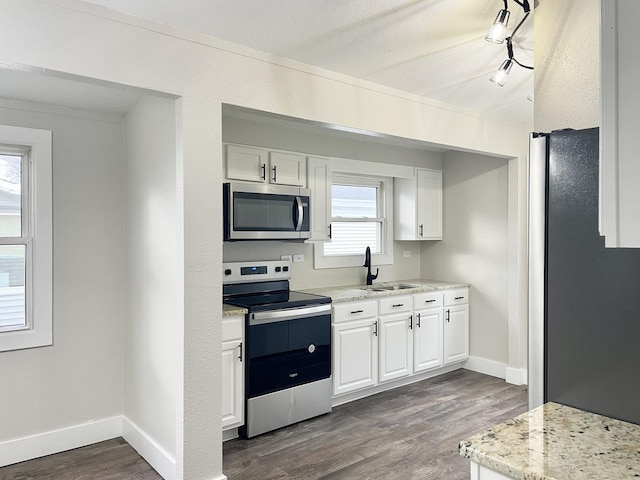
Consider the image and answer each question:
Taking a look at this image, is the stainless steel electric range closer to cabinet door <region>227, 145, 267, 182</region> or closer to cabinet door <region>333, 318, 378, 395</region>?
cabinet door <region>333, 318, 378, 395</region>

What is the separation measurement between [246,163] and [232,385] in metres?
1.63

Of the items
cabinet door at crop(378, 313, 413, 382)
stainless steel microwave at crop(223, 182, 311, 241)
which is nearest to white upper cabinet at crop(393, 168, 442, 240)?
cabinet door at crop(378, 313, 413, 382)

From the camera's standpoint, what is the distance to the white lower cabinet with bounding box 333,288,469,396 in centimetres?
385

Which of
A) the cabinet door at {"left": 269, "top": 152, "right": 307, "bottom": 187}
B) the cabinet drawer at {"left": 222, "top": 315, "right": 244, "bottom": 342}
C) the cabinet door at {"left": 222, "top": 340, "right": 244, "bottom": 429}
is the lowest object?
the cabinet door at {"left": 222, "top": 340, "right": 244, "bottom": 429}

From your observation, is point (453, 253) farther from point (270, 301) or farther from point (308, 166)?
point (270, 301)

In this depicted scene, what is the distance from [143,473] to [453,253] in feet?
11.7

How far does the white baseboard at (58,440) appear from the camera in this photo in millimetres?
2999

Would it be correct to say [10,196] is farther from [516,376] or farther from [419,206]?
[516,376]

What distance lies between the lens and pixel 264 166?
3775 millimetres

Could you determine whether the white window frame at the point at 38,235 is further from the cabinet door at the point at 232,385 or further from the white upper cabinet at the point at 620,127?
the white upper cabinet at the point at 620,127

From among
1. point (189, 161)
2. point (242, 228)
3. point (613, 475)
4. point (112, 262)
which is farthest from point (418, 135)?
point (613, 475)

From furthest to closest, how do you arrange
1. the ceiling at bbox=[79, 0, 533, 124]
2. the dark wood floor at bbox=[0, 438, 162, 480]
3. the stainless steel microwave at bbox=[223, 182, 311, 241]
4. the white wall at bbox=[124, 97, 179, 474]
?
the stainless steel microwave at bbox=[223, 182, 311, 241] < the dark wood floor at bbox=[0, 438, 162, 480] < the white wall at bbox=[124, 97, 179, 474] < the ceiling at bbox=[79, 0, 533, 124]

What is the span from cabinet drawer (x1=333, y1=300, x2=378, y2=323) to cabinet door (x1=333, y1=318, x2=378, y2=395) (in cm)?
4

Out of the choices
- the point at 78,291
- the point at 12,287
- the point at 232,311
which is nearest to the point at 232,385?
the point at 232,311
